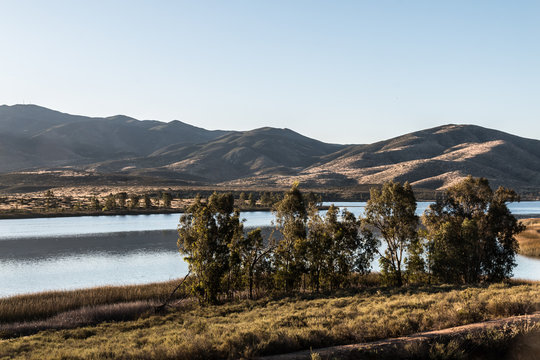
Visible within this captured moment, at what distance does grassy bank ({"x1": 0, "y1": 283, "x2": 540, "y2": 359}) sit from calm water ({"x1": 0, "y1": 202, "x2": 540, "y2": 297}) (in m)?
21.2

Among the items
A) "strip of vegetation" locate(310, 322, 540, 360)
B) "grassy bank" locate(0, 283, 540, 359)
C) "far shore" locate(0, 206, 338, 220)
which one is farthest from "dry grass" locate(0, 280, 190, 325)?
"far shore" locate(0, 206, 338, 220)

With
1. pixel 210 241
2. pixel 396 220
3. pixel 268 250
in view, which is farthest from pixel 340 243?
pixel 210 241

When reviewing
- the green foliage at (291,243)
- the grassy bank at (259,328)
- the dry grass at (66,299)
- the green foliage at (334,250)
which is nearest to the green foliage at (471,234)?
the green foliage at (334,250)

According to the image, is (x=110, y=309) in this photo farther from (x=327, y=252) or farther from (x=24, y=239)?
(x=24, y=239)

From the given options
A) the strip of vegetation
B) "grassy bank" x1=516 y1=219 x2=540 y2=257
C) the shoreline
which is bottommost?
"grassy bank" x1=516 y1=219 x2=540 y2=257

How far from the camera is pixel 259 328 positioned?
17.8m

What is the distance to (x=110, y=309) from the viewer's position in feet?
98.4

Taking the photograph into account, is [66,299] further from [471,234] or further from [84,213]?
[84,213]

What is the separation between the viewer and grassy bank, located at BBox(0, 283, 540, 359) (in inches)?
586

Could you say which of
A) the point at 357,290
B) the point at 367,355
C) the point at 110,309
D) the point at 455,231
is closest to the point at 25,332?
the point at 110,309

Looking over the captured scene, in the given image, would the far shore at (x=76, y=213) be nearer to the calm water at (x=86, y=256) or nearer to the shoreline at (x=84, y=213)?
the shoreline at (x=84, y=213)

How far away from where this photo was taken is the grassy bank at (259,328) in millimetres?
14883

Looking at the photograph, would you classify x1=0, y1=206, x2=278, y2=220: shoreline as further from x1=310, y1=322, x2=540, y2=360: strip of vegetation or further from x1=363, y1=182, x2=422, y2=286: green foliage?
x1=310, y1=322, x2=540, y2=360: strip of vegetation

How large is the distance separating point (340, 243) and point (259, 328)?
2121 centimetres
